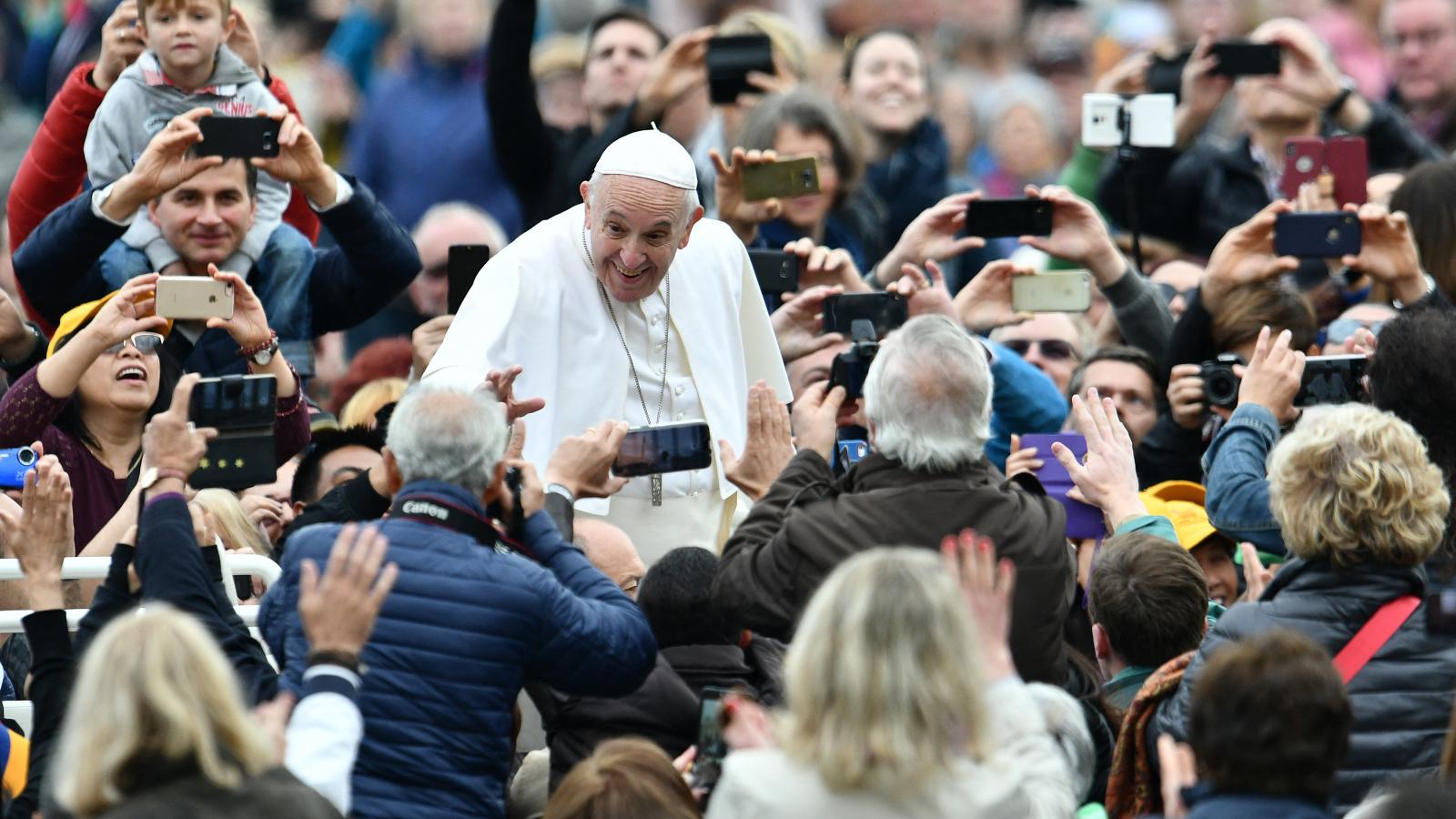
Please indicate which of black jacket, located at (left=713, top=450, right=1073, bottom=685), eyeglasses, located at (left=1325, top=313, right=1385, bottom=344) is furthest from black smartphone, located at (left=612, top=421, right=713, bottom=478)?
eyeglasses, located at (left=1325, top=313, right=1385, bottom=344)

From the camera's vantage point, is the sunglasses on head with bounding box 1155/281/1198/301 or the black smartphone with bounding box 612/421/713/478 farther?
the sunglasses on head with bounding box 1155/281/1198/301

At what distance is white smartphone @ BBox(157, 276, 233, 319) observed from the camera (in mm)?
6387

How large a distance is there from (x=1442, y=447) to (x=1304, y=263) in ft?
9.12

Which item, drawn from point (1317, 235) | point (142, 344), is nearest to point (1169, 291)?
point (1317, 235)

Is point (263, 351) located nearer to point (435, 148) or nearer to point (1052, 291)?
point (1052, 291)

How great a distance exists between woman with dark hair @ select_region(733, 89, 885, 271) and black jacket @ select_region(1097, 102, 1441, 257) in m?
1.39

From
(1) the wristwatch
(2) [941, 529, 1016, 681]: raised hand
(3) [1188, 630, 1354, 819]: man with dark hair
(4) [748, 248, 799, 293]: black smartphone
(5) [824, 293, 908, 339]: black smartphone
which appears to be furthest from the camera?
(4) [748, 248, 799, 293]: black smartphone

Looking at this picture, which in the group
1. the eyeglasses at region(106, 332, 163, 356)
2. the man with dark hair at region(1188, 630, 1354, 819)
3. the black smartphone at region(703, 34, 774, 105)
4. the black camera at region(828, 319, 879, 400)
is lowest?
the man with dark hair at region(1188, 630, 1354, 819)

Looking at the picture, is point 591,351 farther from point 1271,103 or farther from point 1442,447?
point 1271,103

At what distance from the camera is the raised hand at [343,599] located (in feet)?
15.5

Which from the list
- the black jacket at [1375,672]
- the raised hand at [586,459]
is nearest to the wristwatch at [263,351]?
the raised hand at [586,459]

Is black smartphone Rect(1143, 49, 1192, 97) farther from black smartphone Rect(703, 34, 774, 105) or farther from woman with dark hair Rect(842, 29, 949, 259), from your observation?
black smartphone Rect(703, 34, 774, 105)

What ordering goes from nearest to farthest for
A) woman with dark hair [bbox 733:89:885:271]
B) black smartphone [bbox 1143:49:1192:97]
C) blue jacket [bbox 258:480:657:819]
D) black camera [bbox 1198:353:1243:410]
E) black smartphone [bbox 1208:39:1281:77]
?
blue jacket [bbox 258:480:657:819], black camera [bbox 1198:353:1243:410], woman with dark hair [bbox 733:89:885:271], black smartphone [bbox 1208:39:1281:77], black smartphone [bbox 1143:49:1192:97]

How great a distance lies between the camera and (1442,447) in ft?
19.4
